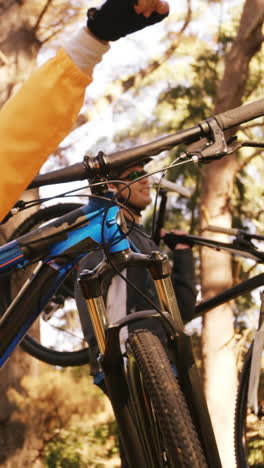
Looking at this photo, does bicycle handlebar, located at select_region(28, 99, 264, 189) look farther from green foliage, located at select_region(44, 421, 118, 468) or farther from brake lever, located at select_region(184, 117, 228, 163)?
green foliage, located at select_region(44, 421, 118, 468)

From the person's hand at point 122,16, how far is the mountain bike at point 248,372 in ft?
5.61

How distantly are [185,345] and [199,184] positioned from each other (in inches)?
253

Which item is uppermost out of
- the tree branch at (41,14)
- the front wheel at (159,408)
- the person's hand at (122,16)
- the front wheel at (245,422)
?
the tree branch at (41,14)

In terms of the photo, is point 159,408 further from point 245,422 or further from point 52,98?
point 245,422

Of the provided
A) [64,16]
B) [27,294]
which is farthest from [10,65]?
[27,294]

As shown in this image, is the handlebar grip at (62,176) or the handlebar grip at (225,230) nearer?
the handlebar grip at (62,176)

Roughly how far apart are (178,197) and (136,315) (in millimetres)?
7288

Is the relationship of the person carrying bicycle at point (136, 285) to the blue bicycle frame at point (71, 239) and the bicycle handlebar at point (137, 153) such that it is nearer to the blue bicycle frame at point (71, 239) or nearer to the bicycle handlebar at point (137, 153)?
the blue bicycle frame at point (71, 239)

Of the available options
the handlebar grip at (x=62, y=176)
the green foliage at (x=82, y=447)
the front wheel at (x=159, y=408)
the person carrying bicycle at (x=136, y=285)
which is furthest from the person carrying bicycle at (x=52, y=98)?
the green foliage at (x=82, y=447)

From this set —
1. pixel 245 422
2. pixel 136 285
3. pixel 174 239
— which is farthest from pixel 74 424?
pixel 136 285

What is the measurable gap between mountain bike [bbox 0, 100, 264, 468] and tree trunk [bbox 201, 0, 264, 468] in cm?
355

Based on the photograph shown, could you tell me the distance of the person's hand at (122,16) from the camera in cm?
123

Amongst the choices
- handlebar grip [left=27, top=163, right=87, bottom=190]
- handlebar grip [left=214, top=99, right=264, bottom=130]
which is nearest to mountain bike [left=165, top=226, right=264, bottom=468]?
handlebar grip [left=214, top=99, right=264, bottom=130]

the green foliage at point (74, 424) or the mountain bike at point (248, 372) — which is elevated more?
the green foliage at point (74, 424)
